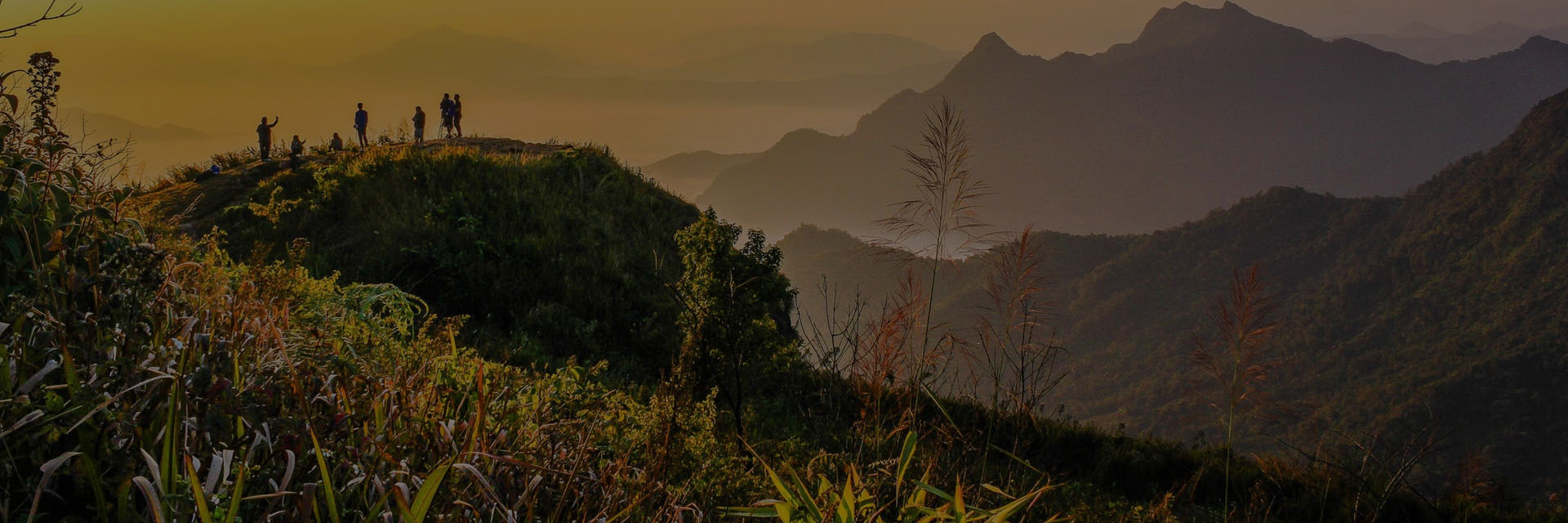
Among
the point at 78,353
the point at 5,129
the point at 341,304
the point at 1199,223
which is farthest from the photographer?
the point at 1199,223

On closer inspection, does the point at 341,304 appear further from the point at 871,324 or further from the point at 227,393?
the point at 871,324

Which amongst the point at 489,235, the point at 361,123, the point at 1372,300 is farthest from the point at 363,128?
the point at 1372,300

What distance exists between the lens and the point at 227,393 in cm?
229

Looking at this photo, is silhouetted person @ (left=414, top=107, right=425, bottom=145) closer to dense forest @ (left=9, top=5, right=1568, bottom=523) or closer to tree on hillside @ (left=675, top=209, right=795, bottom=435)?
dense forest @ (left=9, top=5, right=1568, bottom=523)

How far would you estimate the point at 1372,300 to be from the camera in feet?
399

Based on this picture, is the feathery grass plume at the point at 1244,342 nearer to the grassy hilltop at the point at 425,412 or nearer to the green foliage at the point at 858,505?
the grassy hilltop at the point at 425,412

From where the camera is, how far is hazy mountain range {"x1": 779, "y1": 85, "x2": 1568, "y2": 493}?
83375 mm

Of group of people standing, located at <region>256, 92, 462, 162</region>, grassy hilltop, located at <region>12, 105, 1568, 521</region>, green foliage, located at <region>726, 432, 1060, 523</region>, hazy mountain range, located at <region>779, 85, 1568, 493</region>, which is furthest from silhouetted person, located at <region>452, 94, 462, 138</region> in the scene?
hazy mountain range, located at <region>779, 85, 1568, 493</region>

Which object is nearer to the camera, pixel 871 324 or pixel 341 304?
pixel 341 304

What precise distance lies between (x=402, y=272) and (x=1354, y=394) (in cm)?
10518

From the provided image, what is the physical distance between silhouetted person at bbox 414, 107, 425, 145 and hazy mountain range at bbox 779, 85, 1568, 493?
196 ft

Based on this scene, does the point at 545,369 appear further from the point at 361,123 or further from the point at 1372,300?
the point at 1372,300

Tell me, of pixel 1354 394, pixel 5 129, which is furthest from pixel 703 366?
pixel 1354 394

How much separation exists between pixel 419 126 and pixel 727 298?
624 inches
